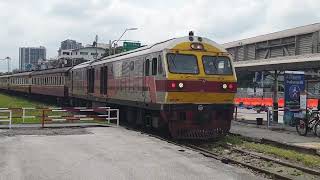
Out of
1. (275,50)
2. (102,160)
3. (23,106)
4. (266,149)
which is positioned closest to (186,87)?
(266,149)

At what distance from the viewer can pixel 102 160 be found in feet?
42.1

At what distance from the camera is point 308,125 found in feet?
61.9

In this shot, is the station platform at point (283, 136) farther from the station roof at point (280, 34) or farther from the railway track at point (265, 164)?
the station roof at point (280, 34)

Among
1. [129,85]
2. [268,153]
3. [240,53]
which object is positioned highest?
[240,53]

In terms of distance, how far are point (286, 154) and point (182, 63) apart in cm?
497

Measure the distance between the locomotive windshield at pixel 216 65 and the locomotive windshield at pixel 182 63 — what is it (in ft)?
1.28

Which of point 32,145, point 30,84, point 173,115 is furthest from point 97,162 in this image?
point 30,84

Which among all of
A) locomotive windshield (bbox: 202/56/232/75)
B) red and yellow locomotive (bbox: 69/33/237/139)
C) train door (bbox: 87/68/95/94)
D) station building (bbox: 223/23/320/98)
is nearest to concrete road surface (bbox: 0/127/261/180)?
red and yellow locomotive (bbox: 69/33/237/139)

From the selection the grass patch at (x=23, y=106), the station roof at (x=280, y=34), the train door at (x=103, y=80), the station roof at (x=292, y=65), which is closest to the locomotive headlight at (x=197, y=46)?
the station roof at (x=292, y=65)

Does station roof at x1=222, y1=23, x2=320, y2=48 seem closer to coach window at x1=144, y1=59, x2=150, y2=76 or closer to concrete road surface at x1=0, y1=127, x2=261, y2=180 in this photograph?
coach window at x1=144, y1=59, x2=150, y2=76

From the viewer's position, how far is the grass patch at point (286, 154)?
12.9 metres

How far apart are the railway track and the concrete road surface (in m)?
0.36

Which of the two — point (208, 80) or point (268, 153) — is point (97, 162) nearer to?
point (268, 153)

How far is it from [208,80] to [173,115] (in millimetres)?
1697
